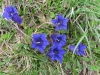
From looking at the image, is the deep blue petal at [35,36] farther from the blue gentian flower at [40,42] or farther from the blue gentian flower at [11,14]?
the blue gentian flower at [11,14]

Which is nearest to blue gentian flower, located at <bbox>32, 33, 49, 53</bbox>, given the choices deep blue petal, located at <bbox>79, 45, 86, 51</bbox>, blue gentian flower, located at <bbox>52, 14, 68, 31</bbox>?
blue gentian flower, located at <bbox>52, 14, 68, 31</bbox>

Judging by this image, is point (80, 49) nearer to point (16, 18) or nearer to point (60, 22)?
point (60, 22)

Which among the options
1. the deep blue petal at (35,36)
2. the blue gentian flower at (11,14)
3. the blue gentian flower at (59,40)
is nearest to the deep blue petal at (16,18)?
the blue gentian flower at (11,14)

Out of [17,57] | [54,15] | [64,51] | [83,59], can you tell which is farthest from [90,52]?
[17,57]

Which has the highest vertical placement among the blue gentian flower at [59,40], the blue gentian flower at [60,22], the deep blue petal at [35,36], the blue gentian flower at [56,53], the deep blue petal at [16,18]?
the deep blue petal at [16,18]

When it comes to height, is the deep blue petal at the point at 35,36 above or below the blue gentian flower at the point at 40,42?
above

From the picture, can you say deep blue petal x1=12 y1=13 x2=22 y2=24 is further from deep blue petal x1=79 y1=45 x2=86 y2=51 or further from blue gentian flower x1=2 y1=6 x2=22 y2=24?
deep blue petal x1=79 y1=45 x2=86 y2=51

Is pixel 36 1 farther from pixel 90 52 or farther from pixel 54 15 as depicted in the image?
pixel 90 52
